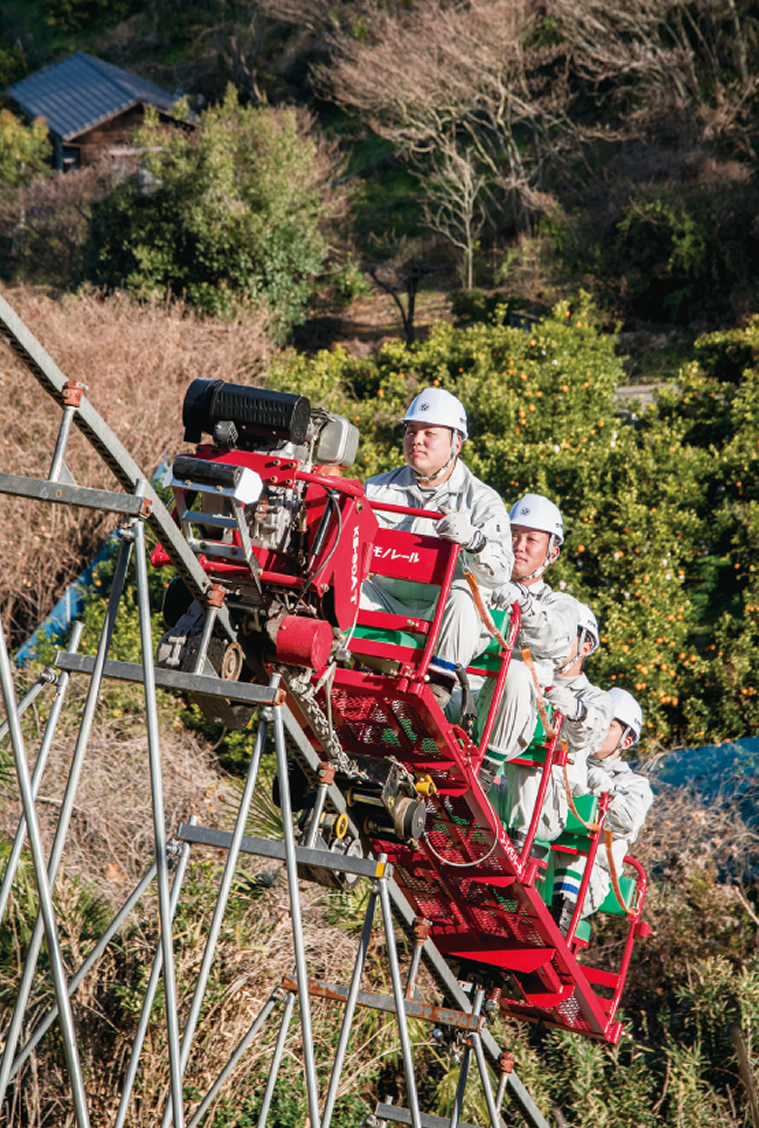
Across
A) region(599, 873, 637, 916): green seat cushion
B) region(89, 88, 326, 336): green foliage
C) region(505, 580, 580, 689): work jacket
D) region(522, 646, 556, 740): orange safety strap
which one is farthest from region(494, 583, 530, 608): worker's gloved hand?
region(89, 88, 326, 336): green foliage

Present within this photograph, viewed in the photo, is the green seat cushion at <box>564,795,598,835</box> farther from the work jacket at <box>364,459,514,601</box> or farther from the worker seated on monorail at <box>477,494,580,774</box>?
the work jacket at <box>364,459,514,601</box>

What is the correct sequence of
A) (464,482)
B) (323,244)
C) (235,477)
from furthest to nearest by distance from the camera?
(323,244) < (464,482) < (235,477)

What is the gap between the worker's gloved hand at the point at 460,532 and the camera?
4898 millimetres

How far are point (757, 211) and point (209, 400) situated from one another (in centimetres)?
1958

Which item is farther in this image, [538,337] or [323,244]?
[323,244]

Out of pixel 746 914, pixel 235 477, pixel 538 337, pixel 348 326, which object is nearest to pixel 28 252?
pixel 348 326

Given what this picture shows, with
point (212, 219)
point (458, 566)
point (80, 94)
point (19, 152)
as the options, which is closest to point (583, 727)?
point (458, 566)

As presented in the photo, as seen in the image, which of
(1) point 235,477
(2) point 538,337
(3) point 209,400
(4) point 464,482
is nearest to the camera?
(1) point 235,477

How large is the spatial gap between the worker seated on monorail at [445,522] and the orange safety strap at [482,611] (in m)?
0.03

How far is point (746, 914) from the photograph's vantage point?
8.43 metres

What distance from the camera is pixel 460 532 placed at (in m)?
4.90

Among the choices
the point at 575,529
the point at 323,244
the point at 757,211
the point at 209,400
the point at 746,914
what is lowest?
the point at 746,914

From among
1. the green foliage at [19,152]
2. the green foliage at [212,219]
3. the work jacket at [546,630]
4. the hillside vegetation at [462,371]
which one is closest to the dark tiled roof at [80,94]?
the green foliage at [19,152]

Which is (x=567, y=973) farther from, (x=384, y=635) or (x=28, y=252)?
(x=28, y=252)
